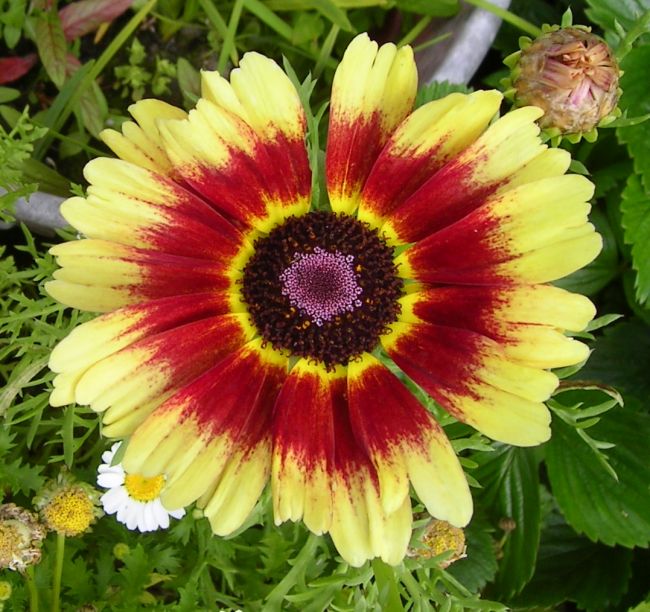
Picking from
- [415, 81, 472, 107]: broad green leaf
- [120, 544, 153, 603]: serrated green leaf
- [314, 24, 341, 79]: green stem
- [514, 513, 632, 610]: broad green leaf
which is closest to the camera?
[120, 544, 153, 603]: serrated green leaf

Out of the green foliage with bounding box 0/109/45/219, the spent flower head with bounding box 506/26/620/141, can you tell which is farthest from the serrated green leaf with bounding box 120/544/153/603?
the spent flower head with bounding box 506/26/620/141

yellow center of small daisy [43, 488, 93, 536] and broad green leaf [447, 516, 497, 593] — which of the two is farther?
broad green leaf [447, 516, 497, 593]

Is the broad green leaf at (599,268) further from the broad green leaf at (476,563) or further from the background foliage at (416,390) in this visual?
the broad green leaf at (476,563)

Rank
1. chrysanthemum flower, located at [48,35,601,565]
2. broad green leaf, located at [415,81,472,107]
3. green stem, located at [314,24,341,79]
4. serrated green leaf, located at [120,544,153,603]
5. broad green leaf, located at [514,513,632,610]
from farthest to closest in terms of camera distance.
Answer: broad green leaf, located at [514,513,632,610], green stem, located at [314,24,341,79], broad green leaf, located at [415,81,472,107], serrated green leaf, located at [120,544,153,603], chrysanthemum flower, located at [48,35,601,565]

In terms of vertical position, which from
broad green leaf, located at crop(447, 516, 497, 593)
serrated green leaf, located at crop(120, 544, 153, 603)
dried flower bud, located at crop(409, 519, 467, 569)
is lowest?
broad green leaf, located at crop(447, 516, 497, 593)

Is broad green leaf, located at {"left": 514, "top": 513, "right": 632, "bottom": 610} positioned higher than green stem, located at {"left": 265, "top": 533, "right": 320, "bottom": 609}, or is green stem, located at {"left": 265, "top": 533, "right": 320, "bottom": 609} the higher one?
green stem, located at {"left": 265, "top": 533, "right": 320, "bottom": 609}

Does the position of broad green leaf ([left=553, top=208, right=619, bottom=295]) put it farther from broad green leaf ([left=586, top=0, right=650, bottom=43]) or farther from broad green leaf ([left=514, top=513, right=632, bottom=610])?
broad green leaf ([left=514, top=513, right=632, bottom=610])

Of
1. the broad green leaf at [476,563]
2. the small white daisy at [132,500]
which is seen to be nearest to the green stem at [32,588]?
the small white daisy at [132,500]

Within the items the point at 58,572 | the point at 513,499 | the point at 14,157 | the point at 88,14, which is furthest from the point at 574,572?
the point at 88,14
